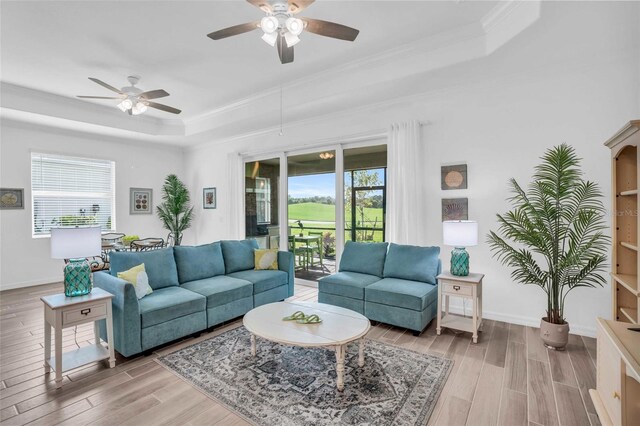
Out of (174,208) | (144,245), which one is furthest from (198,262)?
(174,208)

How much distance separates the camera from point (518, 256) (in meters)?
3.11

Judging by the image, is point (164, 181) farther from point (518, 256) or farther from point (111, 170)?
point (518, 256)

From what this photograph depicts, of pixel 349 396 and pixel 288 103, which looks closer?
pixel 349 396

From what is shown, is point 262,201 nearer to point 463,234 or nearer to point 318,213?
point 318,213

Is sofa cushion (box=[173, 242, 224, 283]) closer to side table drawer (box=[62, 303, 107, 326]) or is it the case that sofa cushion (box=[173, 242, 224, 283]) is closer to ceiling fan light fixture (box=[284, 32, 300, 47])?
side table drawer (box=[62, 303, 107, 326])

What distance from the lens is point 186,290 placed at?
348 centimetres

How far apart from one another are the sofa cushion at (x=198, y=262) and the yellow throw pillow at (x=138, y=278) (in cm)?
57

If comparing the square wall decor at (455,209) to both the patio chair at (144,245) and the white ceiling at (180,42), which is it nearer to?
the white ceiling at (180,42)

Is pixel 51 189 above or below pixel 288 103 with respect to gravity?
below

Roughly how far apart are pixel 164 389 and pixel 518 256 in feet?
11.3

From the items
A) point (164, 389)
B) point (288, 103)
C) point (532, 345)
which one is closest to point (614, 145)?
point (532, 345)

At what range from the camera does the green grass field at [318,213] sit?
16.1ft

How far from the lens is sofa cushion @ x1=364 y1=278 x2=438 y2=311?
3311 mm

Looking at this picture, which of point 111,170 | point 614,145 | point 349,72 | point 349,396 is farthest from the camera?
point 111,170
